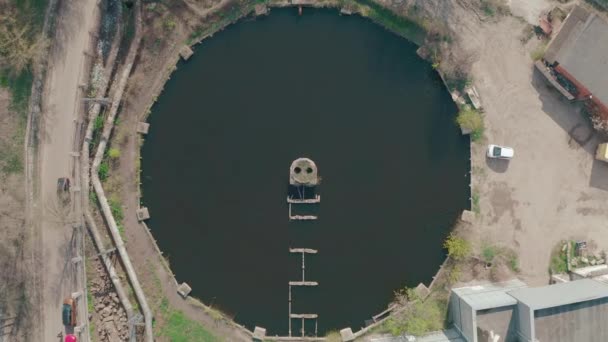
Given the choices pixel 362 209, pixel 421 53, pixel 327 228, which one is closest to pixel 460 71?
pixel 421 53

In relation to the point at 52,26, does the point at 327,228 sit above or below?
below

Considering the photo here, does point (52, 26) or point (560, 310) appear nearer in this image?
point (560, 310)

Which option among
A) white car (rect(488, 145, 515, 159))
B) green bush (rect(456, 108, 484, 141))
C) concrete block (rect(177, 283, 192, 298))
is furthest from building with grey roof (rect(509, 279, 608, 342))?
Result: concrete block (rect(177, 283, 192, 298))

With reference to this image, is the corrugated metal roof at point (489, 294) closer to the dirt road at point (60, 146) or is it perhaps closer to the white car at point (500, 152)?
the white car at point (500, 152)

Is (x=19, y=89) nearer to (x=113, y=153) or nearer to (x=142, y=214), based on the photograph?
(x=113, y=153)

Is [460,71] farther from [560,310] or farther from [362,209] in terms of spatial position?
[560,310]

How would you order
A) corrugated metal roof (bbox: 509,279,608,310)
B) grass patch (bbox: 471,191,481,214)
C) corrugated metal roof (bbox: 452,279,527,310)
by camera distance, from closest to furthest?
corrugated metal roof (bbox: 509,279,608,310) → corrugated metal roof (bbox: 452,279,527,310) → grass patch (bbox: 471,191,481,214)

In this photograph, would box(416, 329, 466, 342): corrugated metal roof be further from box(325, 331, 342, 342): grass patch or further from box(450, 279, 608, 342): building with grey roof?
box(325, 331, 342, 342): grass patch

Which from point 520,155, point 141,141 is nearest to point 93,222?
point 141,141
